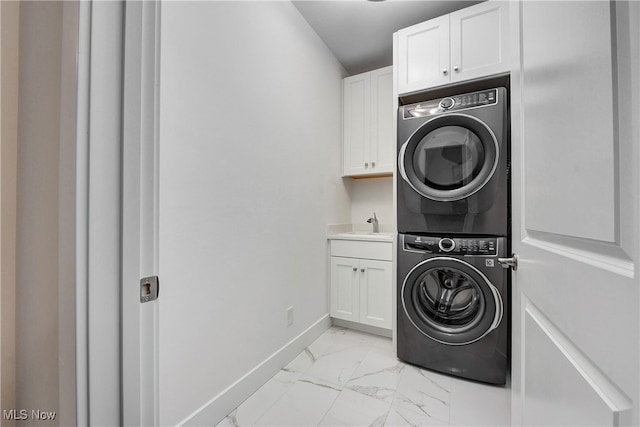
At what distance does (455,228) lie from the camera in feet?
5.75

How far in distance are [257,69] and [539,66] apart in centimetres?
146

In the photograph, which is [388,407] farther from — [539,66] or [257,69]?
[257,69]

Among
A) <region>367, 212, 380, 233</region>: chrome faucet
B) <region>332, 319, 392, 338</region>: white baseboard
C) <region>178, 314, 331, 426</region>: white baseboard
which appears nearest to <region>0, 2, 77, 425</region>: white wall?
<region>178, 314, 331, 426</region>: white baseboard

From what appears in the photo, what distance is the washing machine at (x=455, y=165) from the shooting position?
164cm

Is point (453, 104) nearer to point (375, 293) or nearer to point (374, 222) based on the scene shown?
point (374, 222)

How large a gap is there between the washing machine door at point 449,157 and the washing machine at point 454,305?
0.35 metres

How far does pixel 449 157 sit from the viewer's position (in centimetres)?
177

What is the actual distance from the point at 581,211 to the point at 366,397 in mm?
1515

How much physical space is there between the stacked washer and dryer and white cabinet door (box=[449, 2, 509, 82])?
0.21 meters

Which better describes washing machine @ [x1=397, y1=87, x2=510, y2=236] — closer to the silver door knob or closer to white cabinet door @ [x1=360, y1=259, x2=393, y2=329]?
white cabinet door @ [x1=360, y1=259, x2=393, y2=329]

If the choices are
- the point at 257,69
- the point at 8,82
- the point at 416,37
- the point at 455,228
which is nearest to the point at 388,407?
the point at 455,228

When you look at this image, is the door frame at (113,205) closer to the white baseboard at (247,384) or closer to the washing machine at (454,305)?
the white baseboard at (247,384)

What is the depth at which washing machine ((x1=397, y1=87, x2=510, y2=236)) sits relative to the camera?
5.40 feet

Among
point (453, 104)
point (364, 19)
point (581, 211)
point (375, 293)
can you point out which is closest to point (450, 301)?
point (375, 293)
